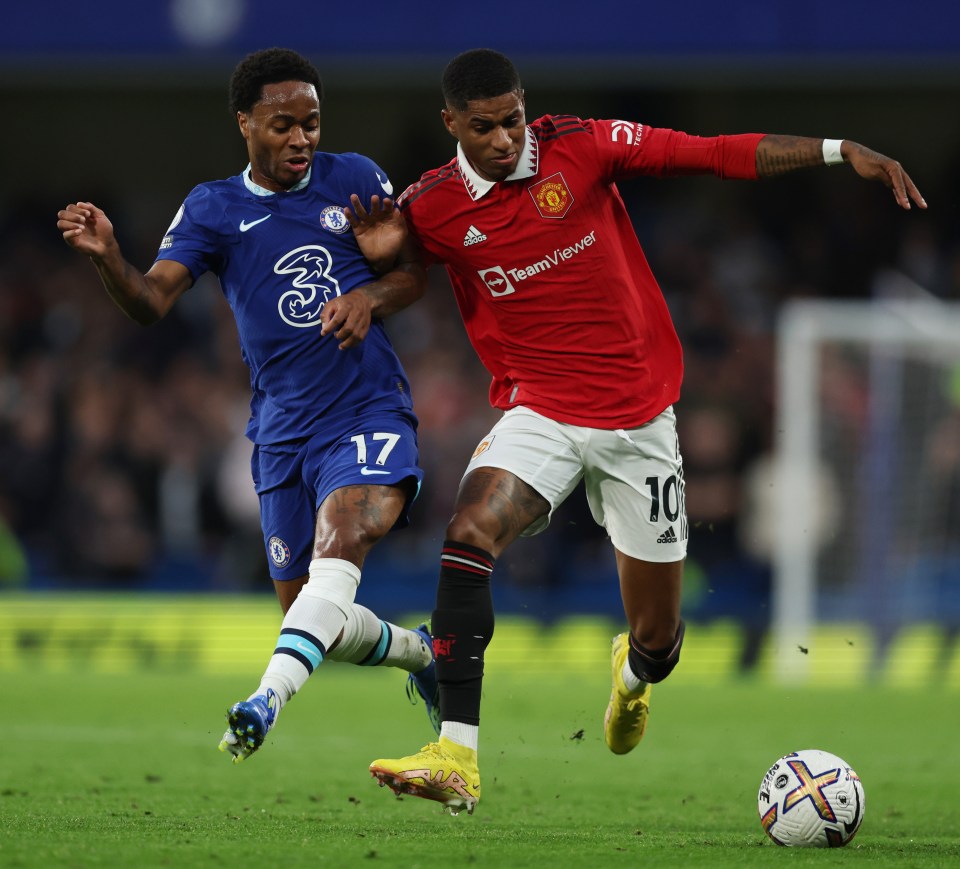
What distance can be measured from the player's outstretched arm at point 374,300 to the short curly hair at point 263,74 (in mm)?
736

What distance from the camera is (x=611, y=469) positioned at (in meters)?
6.63

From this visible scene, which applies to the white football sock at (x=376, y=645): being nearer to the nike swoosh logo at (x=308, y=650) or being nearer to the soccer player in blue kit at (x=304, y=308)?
the soccer player in blue kit at (x=304, y=308)

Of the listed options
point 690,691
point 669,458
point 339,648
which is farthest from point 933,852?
point 690,691

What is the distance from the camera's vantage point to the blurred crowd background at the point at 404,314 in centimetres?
1552

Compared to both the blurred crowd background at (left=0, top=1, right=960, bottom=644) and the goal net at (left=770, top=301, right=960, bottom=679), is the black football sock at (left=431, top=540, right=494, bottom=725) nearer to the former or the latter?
the goal net at (left=770, top=301, right=960, bottom=679)

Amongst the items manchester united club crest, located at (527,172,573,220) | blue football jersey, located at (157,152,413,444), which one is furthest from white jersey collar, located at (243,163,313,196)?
manchester united club crest, located at (527,172,573,220)

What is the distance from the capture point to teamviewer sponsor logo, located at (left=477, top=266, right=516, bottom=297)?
6.49 meters

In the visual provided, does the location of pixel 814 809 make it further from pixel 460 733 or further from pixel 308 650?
pixel 308 650

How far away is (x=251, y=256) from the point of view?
645 cm

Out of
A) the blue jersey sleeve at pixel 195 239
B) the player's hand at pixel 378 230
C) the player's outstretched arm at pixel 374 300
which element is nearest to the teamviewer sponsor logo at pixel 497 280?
the player's outstretched arm at pixel 374 300

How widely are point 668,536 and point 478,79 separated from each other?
1.96 meters

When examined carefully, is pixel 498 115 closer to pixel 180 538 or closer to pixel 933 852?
pixel 933 852

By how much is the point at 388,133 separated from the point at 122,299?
1419cm

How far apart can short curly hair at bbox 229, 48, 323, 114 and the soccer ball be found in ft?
10.3
